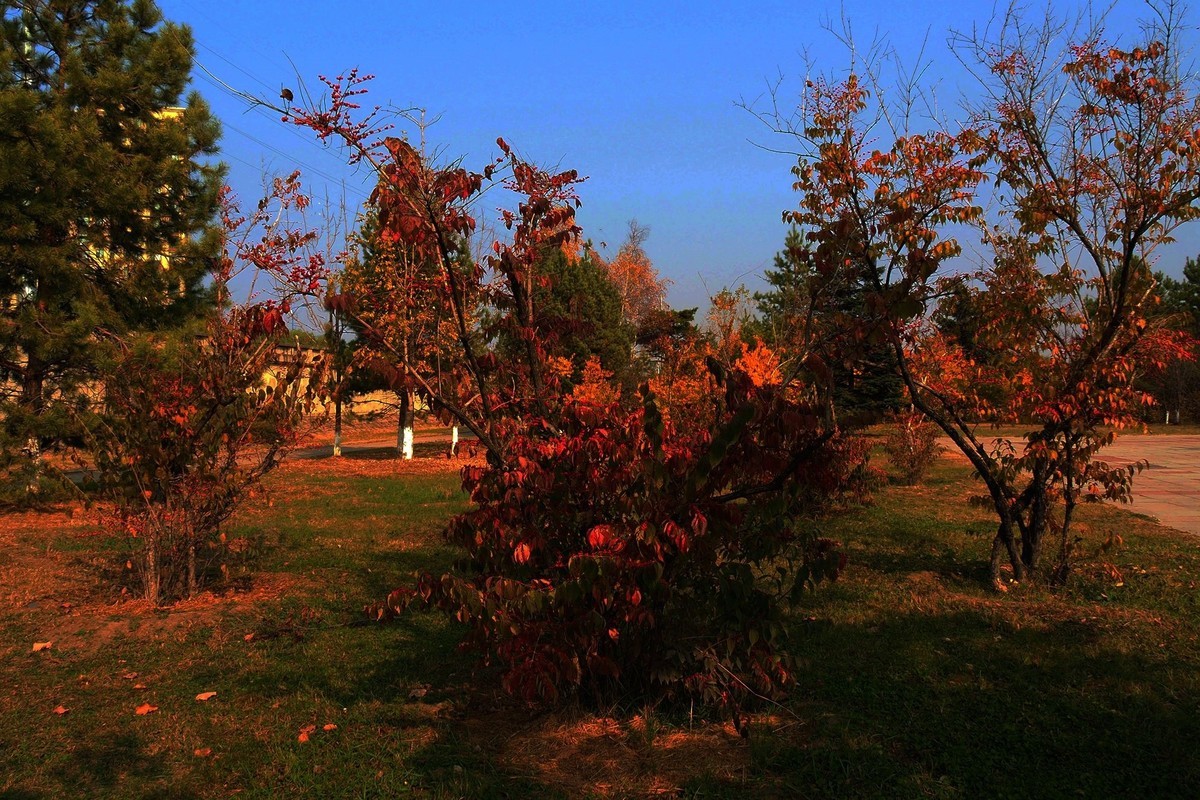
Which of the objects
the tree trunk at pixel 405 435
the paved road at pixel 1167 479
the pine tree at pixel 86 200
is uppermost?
the pine tree at pixel 86 200

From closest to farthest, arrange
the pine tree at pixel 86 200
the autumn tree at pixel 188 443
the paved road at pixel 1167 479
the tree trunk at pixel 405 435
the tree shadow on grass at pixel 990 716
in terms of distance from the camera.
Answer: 1. the tree shadow on grass at pixel 990 716
2. the autumn tree at pixel 188 443
3. the pine tree at pixel 86 200
4. the paved road at pixel 1167 479
5. the tree trunk at pixel 405 435

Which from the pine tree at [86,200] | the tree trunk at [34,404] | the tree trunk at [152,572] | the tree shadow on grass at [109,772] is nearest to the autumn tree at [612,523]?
the tree shadow on grass at [109,772]

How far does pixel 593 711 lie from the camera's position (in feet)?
13.8

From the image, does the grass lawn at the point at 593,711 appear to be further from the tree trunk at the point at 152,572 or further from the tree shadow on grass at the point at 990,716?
the tree trunk at the point at 152,572

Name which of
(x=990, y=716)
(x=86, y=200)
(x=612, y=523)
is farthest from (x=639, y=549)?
(x=86, y=200)

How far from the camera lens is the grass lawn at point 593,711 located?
3639 mm

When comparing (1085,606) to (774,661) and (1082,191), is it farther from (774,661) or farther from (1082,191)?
(774,661)

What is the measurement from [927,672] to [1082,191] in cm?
390

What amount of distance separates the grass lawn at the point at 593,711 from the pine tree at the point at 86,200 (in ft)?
14.3

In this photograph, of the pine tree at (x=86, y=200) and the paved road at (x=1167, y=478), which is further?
the paved road at (x=1167, y=478)

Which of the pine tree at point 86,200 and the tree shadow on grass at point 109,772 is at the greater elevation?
the pine tree at point 86,200

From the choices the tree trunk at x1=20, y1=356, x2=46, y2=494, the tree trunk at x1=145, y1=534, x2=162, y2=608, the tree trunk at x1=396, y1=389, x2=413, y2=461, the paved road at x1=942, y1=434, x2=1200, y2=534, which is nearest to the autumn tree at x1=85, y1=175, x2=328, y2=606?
the tree trunk at x1=145, y1=534, x2=162, y2=608

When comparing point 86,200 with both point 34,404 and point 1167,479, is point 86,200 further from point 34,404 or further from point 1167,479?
point 1167,479

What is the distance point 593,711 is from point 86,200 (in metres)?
10.4
